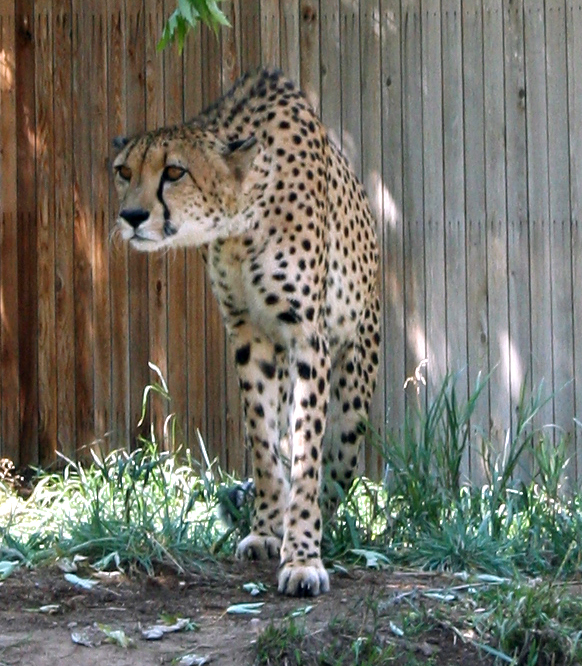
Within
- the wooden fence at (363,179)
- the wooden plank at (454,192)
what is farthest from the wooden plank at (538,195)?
the wooden plank at (454,192)

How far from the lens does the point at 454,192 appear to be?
5.73 m

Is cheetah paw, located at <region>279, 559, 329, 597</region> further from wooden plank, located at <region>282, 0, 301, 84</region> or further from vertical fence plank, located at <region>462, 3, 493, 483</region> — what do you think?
wooden plank, located at <region>282, 0, 301, 84</region>

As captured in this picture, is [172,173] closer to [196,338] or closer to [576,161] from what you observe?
[196,338]

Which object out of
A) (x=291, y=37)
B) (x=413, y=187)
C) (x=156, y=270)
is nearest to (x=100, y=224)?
(x=156, y=270)

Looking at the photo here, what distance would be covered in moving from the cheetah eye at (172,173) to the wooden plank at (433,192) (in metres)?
2.08

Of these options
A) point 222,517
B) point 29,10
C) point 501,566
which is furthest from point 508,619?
point 29,10

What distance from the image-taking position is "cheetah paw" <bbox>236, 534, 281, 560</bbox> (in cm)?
400

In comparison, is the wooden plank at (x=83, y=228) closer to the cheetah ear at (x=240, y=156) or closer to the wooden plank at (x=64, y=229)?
the wooden plank at (x=64, y=229)

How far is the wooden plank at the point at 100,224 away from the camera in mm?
6082

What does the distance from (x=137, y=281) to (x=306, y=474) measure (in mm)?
2397

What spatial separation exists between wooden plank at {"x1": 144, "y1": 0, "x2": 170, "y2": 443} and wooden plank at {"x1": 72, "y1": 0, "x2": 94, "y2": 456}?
1.03 ft

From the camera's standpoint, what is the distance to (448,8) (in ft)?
18.8

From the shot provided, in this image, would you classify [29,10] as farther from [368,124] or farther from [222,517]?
[222,517]

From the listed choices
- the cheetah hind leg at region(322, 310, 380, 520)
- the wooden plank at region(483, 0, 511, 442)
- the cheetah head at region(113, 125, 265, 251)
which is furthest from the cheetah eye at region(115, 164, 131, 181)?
the wooden plank at region(483, 0, 511, 442)
